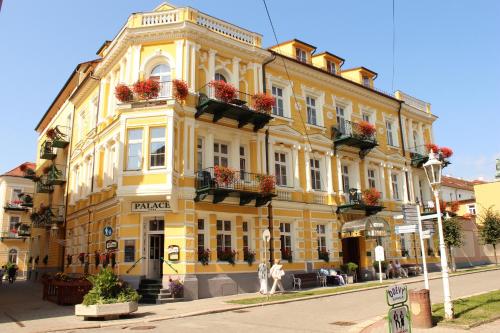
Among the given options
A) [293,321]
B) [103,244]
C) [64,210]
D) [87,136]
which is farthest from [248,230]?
[64,210]

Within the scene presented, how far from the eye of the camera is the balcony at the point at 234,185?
19047 millimetres

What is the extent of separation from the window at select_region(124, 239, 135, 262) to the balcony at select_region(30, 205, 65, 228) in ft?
40.4

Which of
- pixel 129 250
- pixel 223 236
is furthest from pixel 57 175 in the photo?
pixel 223 236

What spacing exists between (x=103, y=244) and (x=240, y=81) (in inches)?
418

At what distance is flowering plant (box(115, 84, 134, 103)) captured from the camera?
63.2ft

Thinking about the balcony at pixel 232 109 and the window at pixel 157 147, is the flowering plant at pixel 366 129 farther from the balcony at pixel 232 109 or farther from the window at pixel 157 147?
the window at pixel 157 147

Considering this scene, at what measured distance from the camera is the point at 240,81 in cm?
2253

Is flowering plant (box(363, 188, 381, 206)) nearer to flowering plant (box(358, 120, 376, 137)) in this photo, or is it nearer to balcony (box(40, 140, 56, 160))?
flowering plant (box(358, 120, 376, 137))

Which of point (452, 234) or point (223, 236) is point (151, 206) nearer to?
point (223, 236)

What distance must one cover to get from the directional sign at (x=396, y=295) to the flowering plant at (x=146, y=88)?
15.1 metres

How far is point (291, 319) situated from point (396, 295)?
6.53 metres

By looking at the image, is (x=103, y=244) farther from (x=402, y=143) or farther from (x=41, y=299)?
(x=402, y=143)

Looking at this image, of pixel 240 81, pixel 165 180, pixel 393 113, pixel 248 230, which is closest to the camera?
pixel 165 180

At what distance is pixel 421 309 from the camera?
32.9 feet
